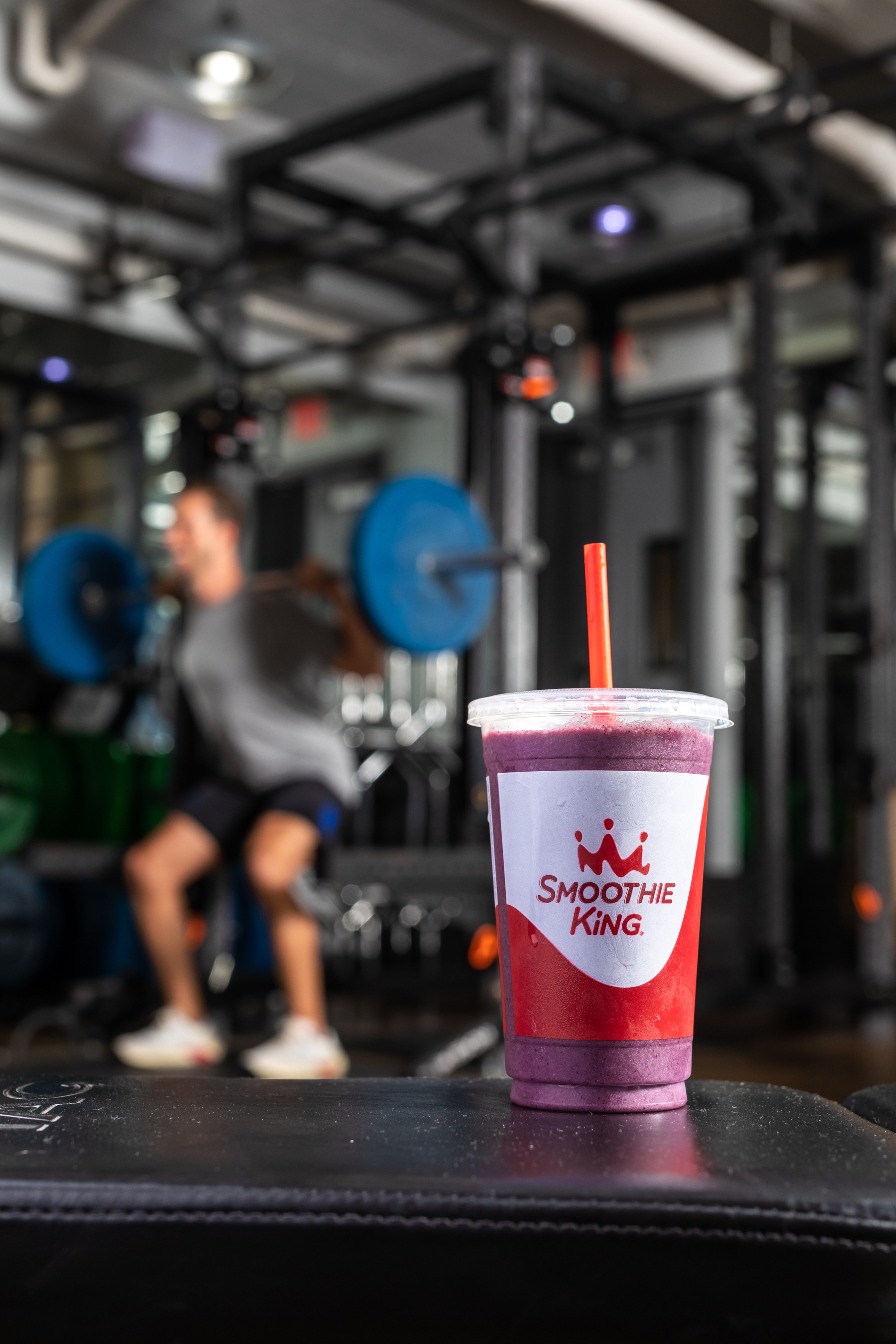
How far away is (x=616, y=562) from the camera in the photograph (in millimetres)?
6523

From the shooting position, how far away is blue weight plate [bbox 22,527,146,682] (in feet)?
13.3

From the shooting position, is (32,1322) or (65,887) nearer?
(32,1322)

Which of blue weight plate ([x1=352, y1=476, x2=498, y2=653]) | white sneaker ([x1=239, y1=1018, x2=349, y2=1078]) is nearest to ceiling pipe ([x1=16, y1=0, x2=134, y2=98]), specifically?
blue weight plate ([x1=352, y1=476, x2=498, y2=653])

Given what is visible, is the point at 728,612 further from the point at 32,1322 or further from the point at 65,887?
the point at 32,1322

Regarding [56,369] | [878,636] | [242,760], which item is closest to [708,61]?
[878,636]

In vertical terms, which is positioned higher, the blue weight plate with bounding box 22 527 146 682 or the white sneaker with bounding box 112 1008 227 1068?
the blue weight plate with bounding box 22 527 146 682

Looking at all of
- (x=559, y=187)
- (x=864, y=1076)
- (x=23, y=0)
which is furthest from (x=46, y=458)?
(x=864, y=1076)

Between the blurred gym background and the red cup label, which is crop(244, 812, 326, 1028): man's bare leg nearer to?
the blurred gym background

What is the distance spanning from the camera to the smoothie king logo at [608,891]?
712 mm

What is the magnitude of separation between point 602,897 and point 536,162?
310cm

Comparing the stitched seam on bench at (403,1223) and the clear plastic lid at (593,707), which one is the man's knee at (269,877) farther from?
the stitched seam on bench at (403,1223)

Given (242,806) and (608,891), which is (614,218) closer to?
(242,806)

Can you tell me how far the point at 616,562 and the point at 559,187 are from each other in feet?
9.75

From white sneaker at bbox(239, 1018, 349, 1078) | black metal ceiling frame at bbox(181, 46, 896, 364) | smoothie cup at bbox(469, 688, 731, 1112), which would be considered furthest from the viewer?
black metal ceiling frame at bbox(181, 46, 896, 364)
